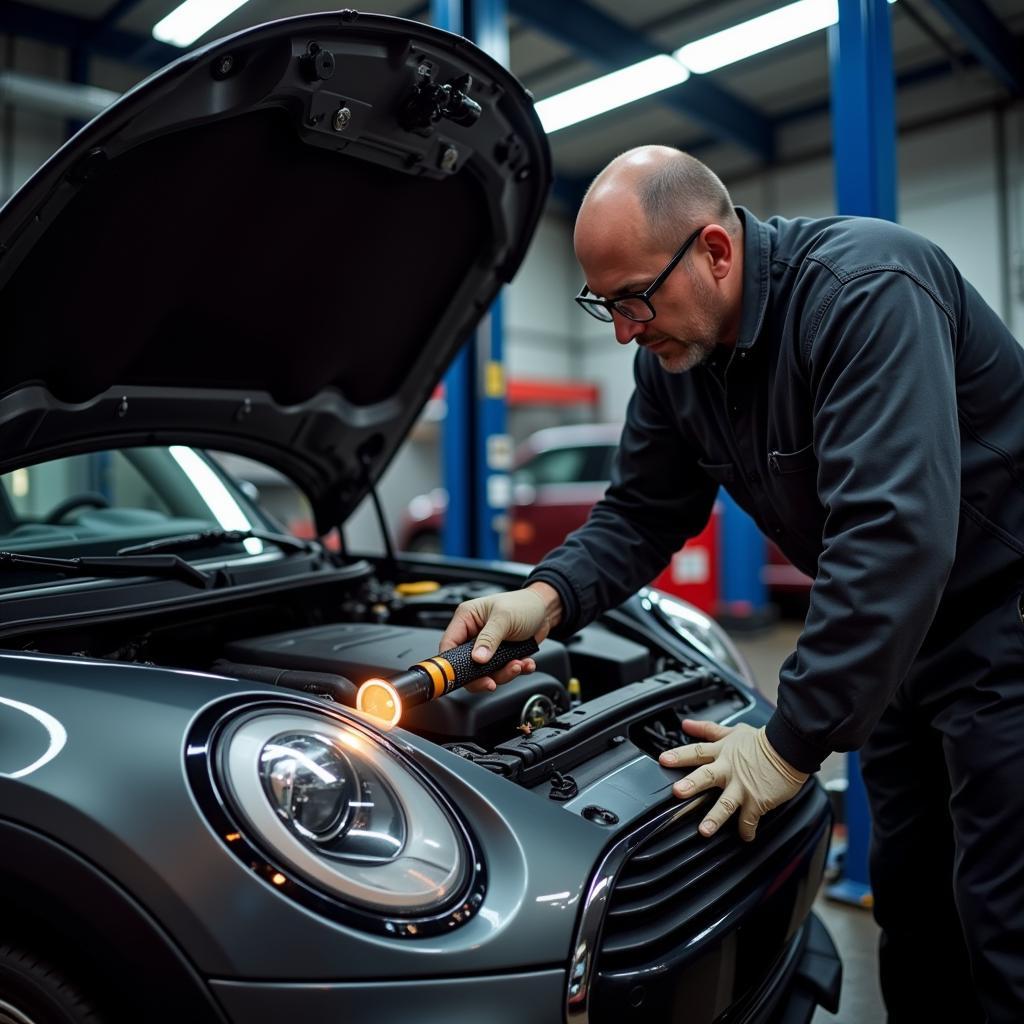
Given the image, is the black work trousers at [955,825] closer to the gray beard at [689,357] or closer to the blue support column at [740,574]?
the gray beard at [689,357]

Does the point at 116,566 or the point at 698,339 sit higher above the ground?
the point at 698,339

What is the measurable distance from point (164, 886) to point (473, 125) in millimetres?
1365

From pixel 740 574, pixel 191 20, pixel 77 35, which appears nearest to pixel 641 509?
pixel 740 574

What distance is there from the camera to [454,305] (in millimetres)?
2088

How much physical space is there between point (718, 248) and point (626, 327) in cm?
18

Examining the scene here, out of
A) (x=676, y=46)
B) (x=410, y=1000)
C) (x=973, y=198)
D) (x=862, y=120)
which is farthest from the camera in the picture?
Answer: (x=973, y=198)

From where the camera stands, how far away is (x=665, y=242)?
1361mm

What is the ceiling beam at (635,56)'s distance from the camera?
240 inches

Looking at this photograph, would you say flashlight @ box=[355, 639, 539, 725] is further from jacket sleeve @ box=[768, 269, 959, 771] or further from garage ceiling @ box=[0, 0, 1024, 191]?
garage ceiling @ box=[0, 0, 1024, 191]

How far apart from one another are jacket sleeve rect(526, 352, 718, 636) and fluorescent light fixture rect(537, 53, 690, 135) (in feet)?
19.7

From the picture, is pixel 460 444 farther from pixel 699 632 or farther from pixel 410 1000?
pixel 410 1000

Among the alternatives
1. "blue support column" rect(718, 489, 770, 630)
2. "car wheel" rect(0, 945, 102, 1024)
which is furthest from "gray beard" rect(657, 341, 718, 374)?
"blue support column" rect(718, 489, 770, 630)

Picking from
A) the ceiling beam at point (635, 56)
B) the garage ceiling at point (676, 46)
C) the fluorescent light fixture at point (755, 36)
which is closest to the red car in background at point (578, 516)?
the ceiling beam at point (635, 56)

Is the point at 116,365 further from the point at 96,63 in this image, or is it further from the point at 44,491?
the point at 96,63
